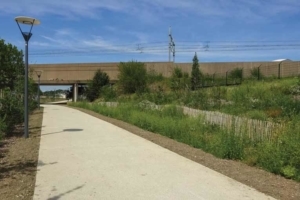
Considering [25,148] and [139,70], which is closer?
[25,148]

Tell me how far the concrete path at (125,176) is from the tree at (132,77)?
3307cm

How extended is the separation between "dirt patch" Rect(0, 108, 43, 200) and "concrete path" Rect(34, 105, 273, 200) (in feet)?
0.52

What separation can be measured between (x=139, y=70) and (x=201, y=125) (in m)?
33.2

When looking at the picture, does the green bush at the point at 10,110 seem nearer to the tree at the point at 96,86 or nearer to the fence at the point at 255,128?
the fence at the point at 255,128

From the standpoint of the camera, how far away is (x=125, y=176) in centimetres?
634

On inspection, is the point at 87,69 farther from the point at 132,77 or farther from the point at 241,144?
the point at 241,144

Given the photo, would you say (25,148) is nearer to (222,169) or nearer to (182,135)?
(182,135)

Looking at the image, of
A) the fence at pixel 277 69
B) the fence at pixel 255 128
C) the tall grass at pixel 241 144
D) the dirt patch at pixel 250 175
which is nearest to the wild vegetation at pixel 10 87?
the tall grass at pixel 241 144

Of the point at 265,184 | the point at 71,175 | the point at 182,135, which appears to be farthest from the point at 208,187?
the point at 182,135

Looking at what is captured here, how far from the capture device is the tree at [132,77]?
42656 mm

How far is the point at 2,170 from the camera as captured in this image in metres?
6.82

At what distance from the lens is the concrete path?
530 centimetres

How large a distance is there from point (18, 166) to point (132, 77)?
36.4m

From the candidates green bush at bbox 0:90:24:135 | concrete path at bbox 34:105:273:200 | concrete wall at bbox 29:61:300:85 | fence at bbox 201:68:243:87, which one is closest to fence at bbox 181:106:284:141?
concrete path at bbox 34:105:273:200
